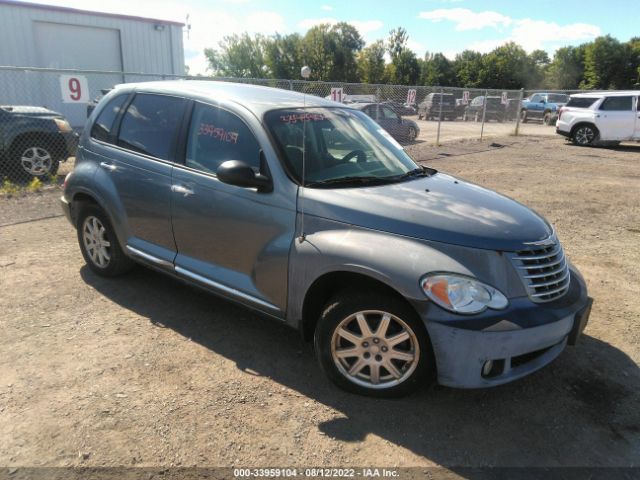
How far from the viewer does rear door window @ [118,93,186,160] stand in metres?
3.81

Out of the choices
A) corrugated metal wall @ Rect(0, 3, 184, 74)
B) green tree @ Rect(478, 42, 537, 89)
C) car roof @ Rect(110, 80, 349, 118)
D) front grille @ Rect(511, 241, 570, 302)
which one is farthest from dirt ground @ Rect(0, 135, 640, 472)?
green tree @ Rect(478, 42, 537, 89)

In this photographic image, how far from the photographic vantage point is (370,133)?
3.98 metres

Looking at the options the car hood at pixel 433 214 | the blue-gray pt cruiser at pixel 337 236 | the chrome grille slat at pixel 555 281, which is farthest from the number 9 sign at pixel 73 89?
the chrome grille slat at pixel 555 281

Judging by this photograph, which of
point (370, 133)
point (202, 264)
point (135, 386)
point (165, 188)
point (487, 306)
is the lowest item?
point (135, 386)

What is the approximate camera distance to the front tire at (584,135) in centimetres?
1675

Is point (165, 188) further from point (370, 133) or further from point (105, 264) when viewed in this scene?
point (370, 133)

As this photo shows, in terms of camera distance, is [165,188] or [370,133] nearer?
[165,188]

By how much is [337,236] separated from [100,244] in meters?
2.67

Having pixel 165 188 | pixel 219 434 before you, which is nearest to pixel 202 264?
pixel 165 188

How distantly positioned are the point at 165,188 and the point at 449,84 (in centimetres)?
6375

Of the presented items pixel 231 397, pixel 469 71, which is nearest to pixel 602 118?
pixel 231 397

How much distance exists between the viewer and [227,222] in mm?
3389

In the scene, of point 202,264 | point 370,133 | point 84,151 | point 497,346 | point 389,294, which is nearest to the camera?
point 497,346

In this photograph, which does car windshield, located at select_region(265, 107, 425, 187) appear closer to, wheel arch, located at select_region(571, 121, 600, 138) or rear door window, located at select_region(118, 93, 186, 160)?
rear door window, located at select_region(118, 93, 186, 160)
